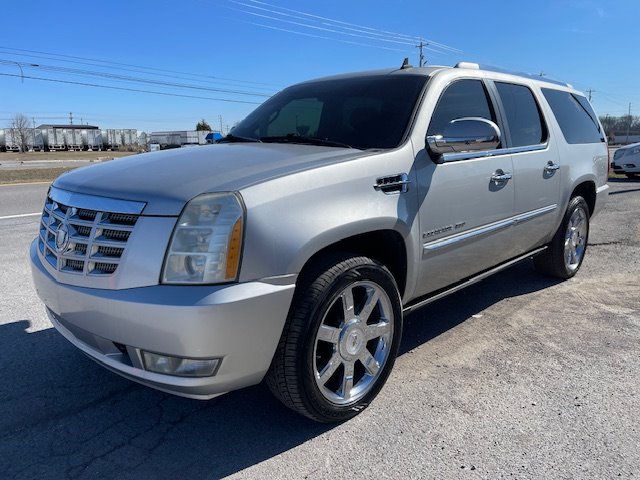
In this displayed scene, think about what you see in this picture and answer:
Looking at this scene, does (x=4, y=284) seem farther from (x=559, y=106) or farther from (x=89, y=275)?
(x=559, y=106)

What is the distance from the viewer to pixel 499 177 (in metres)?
3.74

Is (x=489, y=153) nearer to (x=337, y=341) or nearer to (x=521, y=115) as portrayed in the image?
(x=521, y=115)

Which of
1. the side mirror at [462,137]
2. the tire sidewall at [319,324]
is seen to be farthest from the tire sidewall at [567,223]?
the tire sidewall at [319,324]

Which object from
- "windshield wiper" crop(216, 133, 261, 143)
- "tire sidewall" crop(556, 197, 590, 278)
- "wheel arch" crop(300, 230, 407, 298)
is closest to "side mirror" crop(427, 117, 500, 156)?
"wheel arch" crop(300, 230, 407, 298)

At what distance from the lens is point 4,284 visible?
202 inches

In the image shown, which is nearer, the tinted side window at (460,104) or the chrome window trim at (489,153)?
the chrome window trim at (489,153)

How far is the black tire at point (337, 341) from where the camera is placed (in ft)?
8.13

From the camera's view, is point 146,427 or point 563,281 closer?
point 146,427

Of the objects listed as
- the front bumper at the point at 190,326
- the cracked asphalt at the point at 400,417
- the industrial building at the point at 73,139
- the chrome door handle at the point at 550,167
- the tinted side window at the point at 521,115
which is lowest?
the industrial building at the point at 73,139

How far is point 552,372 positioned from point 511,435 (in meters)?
0.87

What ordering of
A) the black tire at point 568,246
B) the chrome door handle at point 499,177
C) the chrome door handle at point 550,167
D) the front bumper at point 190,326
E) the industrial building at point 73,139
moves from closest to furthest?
the front bumper at point 190,326, the chrome door handle at point 499,177, the chrome door handle at point 550,167, the black tire at point 568,246, the industrial building at point 73,139

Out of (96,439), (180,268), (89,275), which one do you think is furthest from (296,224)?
(96,439)

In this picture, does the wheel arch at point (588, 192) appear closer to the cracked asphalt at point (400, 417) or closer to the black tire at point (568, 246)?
the black tire at point (568, 246)

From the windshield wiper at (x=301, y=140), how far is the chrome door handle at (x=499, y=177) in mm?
1141
